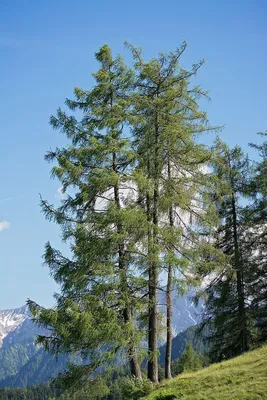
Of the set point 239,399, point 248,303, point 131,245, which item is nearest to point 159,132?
point 131,245

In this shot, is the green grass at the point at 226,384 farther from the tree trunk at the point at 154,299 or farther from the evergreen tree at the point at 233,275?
the evergreen tree at the point at 233,275

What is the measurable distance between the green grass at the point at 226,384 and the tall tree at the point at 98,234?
6.53ft

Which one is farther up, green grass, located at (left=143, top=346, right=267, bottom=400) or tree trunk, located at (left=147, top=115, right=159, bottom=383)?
tree trunk, located at (left=147, top=115, right=159, bottom=383)

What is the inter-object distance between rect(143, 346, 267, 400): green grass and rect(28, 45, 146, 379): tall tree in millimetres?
1990

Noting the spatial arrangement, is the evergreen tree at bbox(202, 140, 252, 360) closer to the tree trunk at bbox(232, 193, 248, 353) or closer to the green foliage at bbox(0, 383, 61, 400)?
the tree trunk at bbox(232, 193, 248, 353)

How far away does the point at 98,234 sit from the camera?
591 inches

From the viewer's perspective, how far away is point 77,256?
15.2 meters

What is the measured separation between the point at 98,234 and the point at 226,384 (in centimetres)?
624

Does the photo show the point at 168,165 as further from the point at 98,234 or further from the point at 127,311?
the point at 127,311

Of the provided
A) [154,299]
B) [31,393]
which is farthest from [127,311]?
[31,393]

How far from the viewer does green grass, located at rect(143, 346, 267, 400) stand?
10469 millimetres

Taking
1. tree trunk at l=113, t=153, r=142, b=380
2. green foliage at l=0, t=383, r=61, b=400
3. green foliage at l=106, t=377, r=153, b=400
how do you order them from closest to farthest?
green foliage at l=106, t=377, r=153, b=400 < tree trunk at l=113, t=153, r=142, b=380 < green foliage at l=0, t=383, r=61, b=400

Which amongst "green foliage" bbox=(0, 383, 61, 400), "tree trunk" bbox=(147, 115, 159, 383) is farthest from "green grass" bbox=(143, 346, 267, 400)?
"green foliage" bbox=(0, 383, 61, 400)

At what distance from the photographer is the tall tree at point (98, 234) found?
14164 mm
